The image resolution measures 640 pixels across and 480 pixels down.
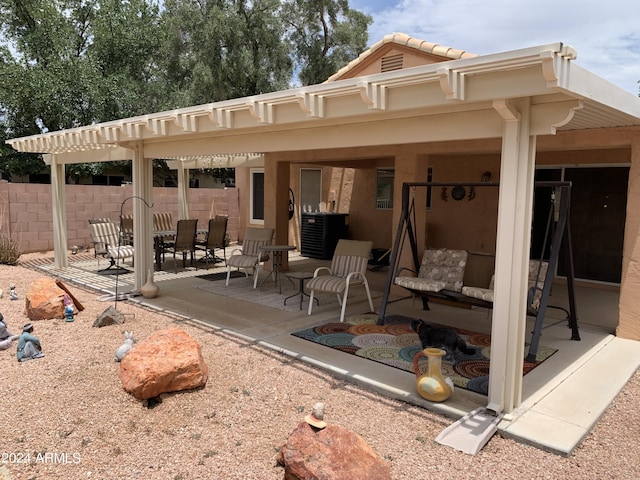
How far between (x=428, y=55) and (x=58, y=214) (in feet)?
29.1

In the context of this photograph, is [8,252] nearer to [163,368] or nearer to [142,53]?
[163,368]

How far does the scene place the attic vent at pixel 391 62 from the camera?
11.5 meters

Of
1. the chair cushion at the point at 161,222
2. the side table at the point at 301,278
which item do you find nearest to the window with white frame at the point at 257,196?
the chair cushion at the point at 161,222

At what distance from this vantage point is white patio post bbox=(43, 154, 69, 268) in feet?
33.2

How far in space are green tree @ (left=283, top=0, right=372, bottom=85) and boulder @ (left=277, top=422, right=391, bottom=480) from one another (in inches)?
736

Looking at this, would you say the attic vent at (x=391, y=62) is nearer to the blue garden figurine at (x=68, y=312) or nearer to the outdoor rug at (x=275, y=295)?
the outdoor rug at (x=275, y=295)

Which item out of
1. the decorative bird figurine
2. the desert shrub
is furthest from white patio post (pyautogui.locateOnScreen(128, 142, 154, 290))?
the decorative bird figurine

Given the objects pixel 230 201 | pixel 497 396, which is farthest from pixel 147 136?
pixel 230 201

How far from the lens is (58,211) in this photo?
1022 cm

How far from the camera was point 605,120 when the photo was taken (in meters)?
4.83

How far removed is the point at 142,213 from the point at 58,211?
3858 mm

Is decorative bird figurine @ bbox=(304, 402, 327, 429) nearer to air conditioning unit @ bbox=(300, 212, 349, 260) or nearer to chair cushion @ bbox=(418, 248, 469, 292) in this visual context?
chair cushion @ bbox=(418, 248, 469, 292)

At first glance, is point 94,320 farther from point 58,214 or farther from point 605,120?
point 605,120

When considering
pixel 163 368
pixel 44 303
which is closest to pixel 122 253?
pixel 44 303
